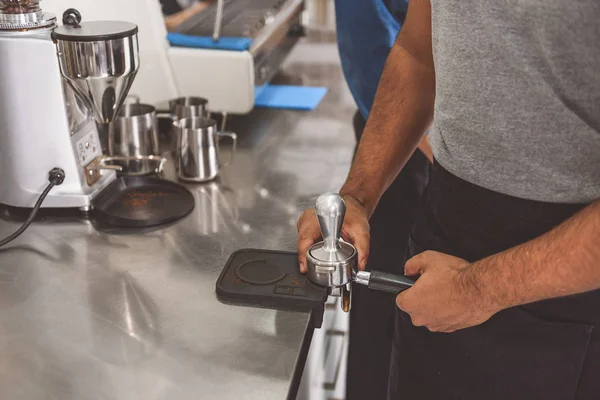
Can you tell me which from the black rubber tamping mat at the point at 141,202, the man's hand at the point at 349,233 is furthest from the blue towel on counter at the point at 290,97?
the man's hand at the point at 349,233

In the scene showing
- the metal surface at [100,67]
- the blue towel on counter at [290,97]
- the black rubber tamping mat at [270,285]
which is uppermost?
the metal surface at [100,67]

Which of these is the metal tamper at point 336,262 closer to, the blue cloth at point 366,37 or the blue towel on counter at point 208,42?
the blue cloth at point 366,37

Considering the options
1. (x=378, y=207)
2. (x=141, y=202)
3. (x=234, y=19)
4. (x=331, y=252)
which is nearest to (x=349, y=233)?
(x=331, y=252)

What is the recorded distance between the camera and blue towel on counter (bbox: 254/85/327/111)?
186 cm

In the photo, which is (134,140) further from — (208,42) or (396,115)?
(396,115)

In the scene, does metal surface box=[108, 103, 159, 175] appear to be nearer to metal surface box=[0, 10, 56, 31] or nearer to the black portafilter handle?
metal surface box=[0, 10, 56, 31]

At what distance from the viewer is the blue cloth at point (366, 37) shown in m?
1.39

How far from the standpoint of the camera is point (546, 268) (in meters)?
0.83

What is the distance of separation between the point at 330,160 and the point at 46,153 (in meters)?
0.61

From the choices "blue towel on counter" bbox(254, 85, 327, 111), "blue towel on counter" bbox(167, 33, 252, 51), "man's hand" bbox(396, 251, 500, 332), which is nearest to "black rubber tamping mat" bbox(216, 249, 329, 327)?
"man's hand" bbox(396, 251, 500, 332)

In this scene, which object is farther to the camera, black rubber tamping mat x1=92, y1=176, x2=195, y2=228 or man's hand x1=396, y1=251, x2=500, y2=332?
black rubber tamping mat x1=92, y1=176, x2=195, y2=228

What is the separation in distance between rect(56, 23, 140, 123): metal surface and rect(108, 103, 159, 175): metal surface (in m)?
0.26

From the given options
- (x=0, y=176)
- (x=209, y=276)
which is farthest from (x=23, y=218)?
(x=209, y=276)

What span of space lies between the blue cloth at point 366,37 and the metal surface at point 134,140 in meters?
0.42
